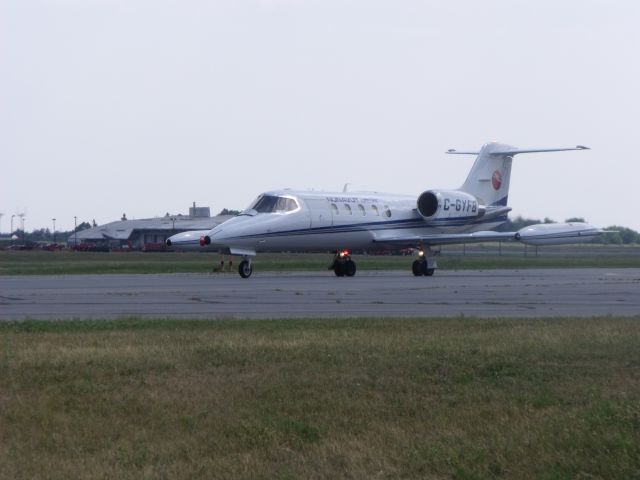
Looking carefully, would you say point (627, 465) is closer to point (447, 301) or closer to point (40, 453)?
point (40, 453)

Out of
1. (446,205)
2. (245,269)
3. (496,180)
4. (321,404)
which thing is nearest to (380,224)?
(446,205)

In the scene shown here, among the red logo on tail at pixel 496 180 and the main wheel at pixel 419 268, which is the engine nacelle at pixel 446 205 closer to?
the red logo on tail at pixel 496 180

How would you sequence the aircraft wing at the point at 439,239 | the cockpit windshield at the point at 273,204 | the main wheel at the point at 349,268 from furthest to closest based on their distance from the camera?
the aircraft wing at the point at 439,239
the main wheel at the point at 349,268
the cockpit windshield at the point at 273,204

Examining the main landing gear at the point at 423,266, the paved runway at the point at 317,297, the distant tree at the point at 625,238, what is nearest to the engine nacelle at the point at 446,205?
the main landing gear at the point at 423,266

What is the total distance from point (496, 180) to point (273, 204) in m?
12.4

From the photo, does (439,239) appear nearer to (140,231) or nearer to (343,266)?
(343,266)

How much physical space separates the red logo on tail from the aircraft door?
32.2ft

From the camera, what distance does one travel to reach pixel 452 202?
4106cm

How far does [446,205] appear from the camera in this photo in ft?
133

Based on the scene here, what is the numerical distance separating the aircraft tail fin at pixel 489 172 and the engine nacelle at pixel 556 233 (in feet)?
13.5

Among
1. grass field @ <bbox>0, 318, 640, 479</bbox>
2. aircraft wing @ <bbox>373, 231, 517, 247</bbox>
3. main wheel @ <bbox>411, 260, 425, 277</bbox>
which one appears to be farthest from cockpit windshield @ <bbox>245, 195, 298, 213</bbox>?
grass field @ <bbox>0, 318, 640, 479</bbox>

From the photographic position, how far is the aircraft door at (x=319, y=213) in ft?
120

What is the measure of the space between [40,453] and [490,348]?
21.2 ft

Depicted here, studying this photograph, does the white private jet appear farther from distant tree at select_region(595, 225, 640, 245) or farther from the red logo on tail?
distant tree at select_region(595, 225, 640, 245)
